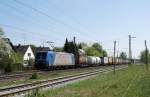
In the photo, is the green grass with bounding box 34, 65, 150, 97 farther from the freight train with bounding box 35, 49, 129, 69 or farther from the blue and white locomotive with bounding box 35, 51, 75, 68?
the blue and white locomotive with bounding box 35, 51, 75, 68

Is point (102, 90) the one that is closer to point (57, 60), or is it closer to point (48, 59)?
point (48, 59)

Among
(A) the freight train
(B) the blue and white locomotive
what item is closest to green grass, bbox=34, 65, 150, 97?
(A) the freight train

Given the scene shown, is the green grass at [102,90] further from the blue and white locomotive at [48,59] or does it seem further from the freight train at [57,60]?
the blue and white locomotive at [48,59]

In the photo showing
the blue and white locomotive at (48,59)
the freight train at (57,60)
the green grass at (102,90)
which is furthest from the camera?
the freight train at (57,60)

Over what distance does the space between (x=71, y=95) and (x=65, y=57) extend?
44.7 meters

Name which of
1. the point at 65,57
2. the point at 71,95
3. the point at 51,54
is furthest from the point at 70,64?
the point at 71,95

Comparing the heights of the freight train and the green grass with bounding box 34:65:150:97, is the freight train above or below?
above

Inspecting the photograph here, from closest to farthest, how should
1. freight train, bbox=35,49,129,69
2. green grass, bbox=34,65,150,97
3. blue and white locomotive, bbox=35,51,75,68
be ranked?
green grass, bbox=34,65,150,97, blue and white locomotive, bbox=35,51,75,68, freight train, bbox=35,49,129,69

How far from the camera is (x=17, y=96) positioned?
19.5 m

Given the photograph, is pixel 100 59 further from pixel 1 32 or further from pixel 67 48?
pixel 1 32

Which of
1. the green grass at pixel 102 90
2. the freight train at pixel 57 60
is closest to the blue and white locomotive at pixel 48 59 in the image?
the freight train at pixel 57 60

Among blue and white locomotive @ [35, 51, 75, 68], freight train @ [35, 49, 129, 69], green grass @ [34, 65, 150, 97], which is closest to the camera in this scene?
green grass @ [34, 65, 150, 97]

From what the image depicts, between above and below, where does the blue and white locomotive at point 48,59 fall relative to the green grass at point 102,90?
above

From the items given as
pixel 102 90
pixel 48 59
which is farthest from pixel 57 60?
pixel 102 90
